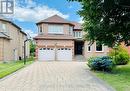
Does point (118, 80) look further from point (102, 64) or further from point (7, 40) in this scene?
point (7, 40)

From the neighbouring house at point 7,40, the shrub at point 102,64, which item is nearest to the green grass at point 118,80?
the shrub at point 102,64

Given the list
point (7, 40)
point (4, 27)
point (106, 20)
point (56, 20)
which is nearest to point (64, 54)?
point (56, 20)

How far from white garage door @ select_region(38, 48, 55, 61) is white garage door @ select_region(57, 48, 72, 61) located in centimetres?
116

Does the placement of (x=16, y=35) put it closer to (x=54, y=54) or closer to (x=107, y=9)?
(x=54, y=54)

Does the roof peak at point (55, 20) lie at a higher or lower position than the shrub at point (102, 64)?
higher

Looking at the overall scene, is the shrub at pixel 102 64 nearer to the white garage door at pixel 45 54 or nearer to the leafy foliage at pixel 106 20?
the leafy foliage at pixel 106 20

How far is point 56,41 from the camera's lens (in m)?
52.2

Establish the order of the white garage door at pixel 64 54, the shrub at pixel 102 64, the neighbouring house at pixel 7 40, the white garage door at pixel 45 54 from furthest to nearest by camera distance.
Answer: the white garage door at pixel 64 54, the white garage door at pixel 45 54, the neighbouring house at pixel 7 40, the shrub at pixel 102 64

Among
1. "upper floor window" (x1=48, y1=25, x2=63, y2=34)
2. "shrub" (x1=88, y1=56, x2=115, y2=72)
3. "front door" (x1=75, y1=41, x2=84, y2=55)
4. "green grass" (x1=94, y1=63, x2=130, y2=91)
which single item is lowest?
"green grass" (x1=94, y1=63, x2=130, y2=91)

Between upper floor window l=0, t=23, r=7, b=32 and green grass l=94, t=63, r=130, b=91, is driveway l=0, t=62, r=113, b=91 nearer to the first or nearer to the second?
green grass l=94, t=63, r=130, b=91

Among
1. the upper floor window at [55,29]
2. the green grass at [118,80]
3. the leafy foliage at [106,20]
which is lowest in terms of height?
the green grass at [118,80]

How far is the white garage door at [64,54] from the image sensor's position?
172 feet

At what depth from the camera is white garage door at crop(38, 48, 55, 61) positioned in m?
51.8

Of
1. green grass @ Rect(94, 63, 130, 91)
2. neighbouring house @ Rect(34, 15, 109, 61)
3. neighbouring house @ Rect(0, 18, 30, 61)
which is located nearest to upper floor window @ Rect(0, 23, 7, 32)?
neighbouring house @ Rect(0, 18, 30, 61)
